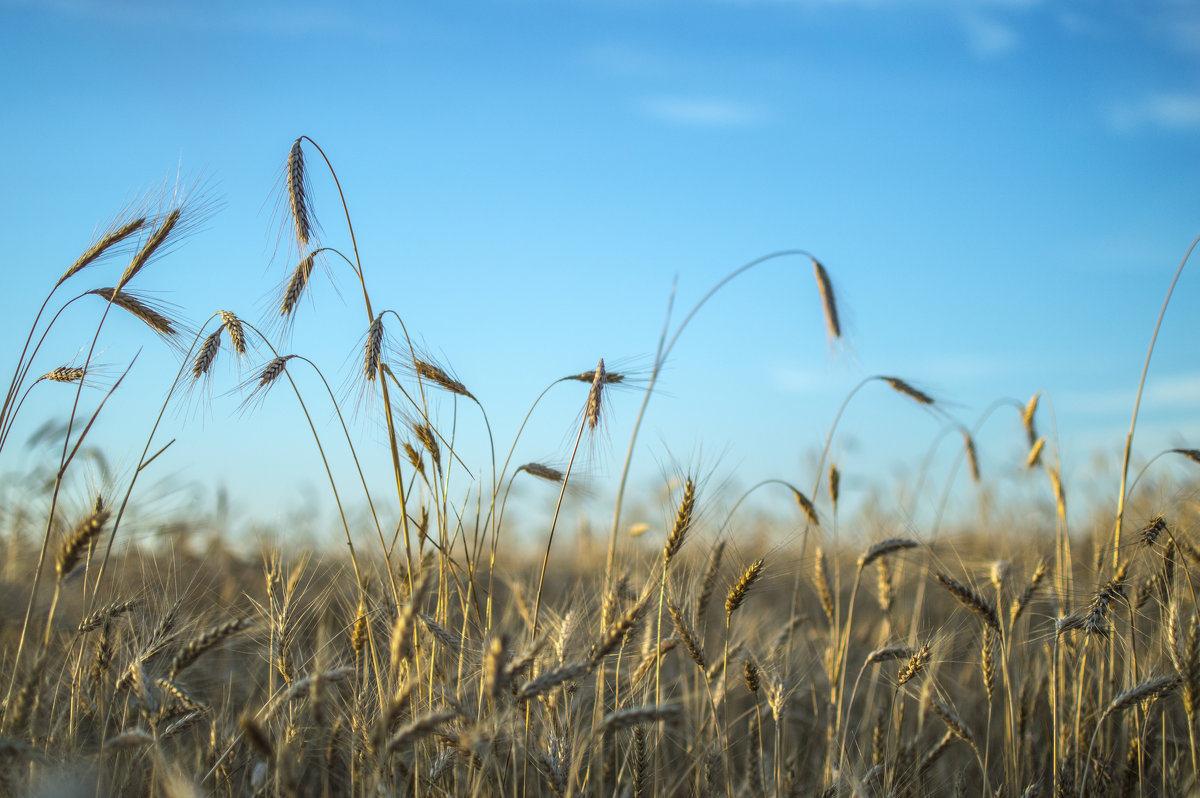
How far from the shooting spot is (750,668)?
259 centimetres

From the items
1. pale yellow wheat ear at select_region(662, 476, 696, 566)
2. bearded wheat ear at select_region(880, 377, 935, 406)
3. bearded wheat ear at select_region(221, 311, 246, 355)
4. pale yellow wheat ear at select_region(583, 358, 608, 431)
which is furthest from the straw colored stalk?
bearded wheat ear at select_region(221, 311, 246, 355)

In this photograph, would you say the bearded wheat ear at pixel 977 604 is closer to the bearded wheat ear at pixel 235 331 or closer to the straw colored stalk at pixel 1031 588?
the straw colored stalk at pixel 1031 588

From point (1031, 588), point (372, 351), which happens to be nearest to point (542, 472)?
point (372, 351)

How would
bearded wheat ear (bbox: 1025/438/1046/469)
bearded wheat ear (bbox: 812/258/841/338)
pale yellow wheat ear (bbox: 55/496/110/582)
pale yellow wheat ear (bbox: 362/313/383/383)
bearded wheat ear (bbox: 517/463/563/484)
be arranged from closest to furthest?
pale yellow wheat ear (bbox: 55/496/110/582) → pale yellow wheat ear (bbox: 362/313/383/383) → bearded wheat ear (bbox: 517/463/563/484) → bearded wheat ear (bbox: 812/258/841/338) → bearded wheat ear (bbox: 1025/438/1046/469)

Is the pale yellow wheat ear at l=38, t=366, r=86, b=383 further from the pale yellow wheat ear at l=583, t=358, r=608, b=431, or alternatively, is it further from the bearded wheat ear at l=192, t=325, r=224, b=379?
the pale yellow wheat ear at l=583, t=358, r=608, b=431

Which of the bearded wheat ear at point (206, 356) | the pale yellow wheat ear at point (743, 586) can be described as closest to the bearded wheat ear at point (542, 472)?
the pale yellow wheat ear at point (743, 586)

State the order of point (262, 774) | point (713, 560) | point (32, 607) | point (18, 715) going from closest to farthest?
point (18, 715) < point (262, 774) < point (32, 607) < point (713, 560)

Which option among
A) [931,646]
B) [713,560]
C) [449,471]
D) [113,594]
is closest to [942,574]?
[931,646]

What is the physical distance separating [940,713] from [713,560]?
1.03 m

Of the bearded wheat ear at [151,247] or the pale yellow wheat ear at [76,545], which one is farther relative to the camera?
the bearded wheat ear at [151,247]

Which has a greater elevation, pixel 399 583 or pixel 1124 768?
pixel 399 583

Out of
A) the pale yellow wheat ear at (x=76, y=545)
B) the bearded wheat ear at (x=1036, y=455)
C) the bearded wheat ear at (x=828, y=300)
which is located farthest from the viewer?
the bearded wheat ear at (x=1036, y=455)

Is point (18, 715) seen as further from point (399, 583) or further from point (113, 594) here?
point (399, 583)

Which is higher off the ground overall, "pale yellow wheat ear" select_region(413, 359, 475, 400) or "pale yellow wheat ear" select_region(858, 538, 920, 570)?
"pale yellow wheat ear" select_region(413, 359, 475, 400)
